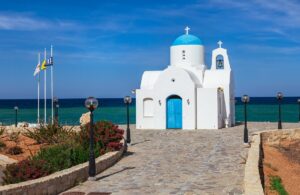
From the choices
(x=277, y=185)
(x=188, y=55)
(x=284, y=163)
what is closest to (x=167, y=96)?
(x=188, y=55)

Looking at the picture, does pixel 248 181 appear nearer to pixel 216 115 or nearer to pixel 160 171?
pixel 160 171

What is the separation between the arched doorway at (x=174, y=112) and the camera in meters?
30.6

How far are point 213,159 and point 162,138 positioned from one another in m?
7.52

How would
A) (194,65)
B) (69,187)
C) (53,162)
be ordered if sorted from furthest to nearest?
(194,65)
(53,162)
(69,187)

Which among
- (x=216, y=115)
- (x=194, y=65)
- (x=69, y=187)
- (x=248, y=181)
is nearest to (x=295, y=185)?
(x=248, y=181)

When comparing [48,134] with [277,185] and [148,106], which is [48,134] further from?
[277,185]

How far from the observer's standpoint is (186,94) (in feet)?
99.4

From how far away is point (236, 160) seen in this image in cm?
1720

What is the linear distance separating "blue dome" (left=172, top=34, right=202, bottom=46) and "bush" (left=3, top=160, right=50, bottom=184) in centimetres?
2140

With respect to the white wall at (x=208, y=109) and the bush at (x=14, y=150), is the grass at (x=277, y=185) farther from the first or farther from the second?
the white wall at (x=208, y=109)

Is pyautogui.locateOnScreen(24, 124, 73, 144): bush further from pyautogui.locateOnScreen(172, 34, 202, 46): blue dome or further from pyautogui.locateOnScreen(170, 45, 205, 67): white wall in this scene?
pyautogui.locateOnScreen(172, 34, 202, 46): blue dome

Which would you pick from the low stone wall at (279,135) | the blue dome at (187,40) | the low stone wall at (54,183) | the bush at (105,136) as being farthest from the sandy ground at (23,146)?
the blue dome at (187,40)

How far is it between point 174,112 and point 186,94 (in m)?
1.53

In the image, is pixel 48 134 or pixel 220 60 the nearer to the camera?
pixel 48 134
